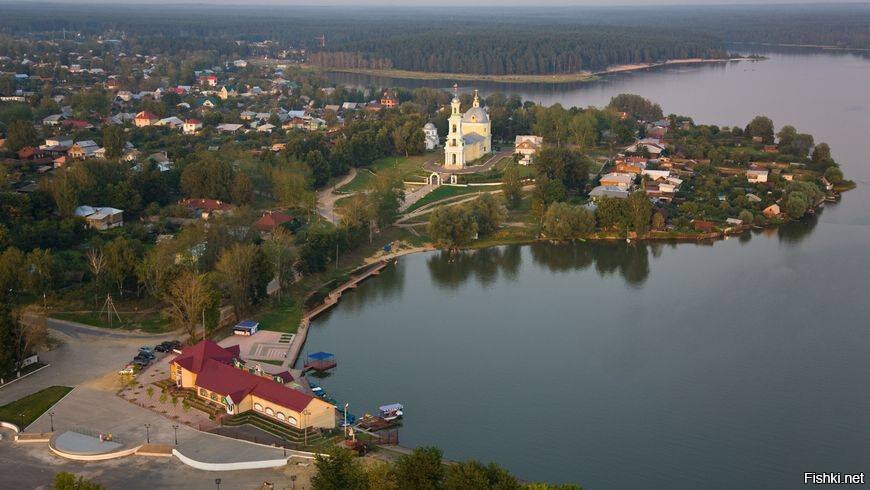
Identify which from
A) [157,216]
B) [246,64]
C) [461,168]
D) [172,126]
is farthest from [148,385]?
[246,64]

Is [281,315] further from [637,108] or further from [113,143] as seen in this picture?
[637,108]

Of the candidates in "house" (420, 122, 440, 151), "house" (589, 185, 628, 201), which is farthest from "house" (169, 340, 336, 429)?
"house" (420, 122, 440, 151)

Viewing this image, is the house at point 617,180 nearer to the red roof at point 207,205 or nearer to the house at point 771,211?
the house at point 771,211

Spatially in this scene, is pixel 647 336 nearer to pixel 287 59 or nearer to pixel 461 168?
pixel 461 168

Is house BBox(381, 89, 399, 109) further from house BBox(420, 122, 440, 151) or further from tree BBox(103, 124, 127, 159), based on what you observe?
tree BBox(103, 124, 127, 159)

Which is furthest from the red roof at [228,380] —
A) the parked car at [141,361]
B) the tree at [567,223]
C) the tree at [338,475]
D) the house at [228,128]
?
the house at [228,128]

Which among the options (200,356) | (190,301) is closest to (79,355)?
(190,301)
